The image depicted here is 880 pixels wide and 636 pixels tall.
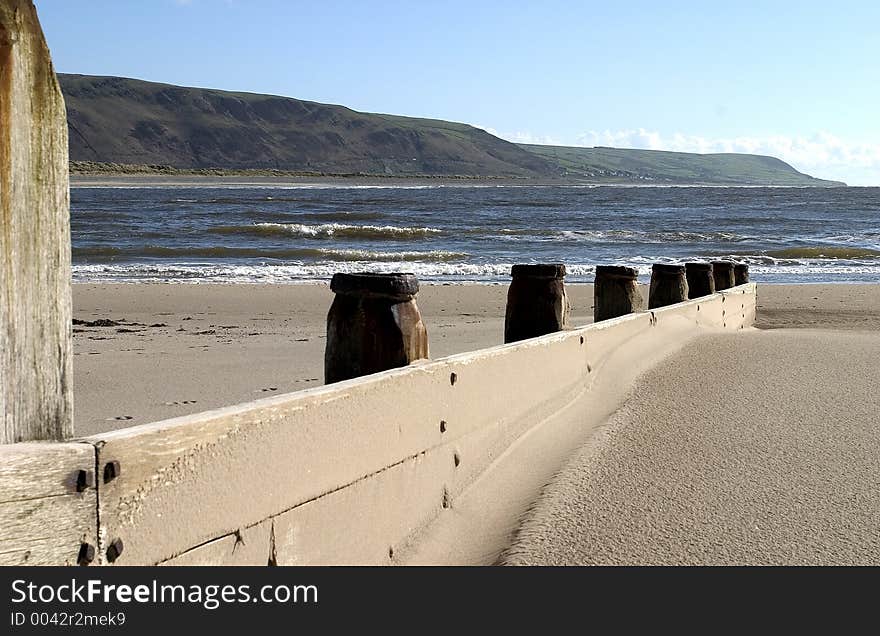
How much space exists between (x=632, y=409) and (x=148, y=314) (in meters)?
8.54

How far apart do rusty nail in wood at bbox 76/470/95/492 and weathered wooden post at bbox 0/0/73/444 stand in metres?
0.15

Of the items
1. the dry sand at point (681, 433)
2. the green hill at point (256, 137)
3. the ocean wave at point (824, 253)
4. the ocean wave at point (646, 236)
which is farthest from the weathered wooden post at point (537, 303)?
the green hill at point (256, 137)

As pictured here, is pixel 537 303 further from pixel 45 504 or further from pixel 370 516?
pixel 45 504

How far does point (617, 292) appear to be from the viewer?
7.11 metres

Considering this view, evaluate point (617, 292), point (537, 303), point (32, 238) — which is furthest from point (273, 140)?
point (32, 238)

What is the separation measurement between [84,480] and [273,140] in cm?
16783

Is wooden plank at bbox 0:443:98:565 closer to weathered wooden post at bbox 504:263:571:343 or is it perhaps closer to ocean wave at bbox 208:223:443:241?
weathered wooden post at bbox 504:263:571:343

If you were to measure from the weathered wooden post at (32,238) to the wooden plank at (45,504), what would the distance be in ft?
0.36

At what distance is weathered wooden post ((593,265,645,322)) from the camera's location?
7.08m

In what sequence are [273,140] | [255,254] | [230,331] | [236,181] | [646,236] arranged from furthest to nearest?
1. [273,140]
2. [236,181]
3. [646,236]
4. [255,254]
5. [230,331]

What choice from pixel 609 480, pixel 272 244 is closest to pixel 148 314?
pixel 609 480

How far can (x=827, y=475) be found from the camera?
12.8 feet

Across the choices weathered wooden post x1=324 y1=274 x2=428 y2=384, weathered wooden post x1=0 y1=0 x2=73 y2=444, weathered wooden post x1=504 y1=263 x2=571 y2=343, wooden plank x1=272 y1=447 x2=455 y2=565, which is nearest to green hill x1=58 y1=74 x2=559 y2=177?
weathered wooden post x1=504 y1=263 x2=571 y2=343

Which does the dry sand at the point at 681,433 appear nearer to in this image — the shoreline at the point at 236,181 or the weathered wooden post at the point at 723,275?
the weathered wooden post at the point at 723,275
